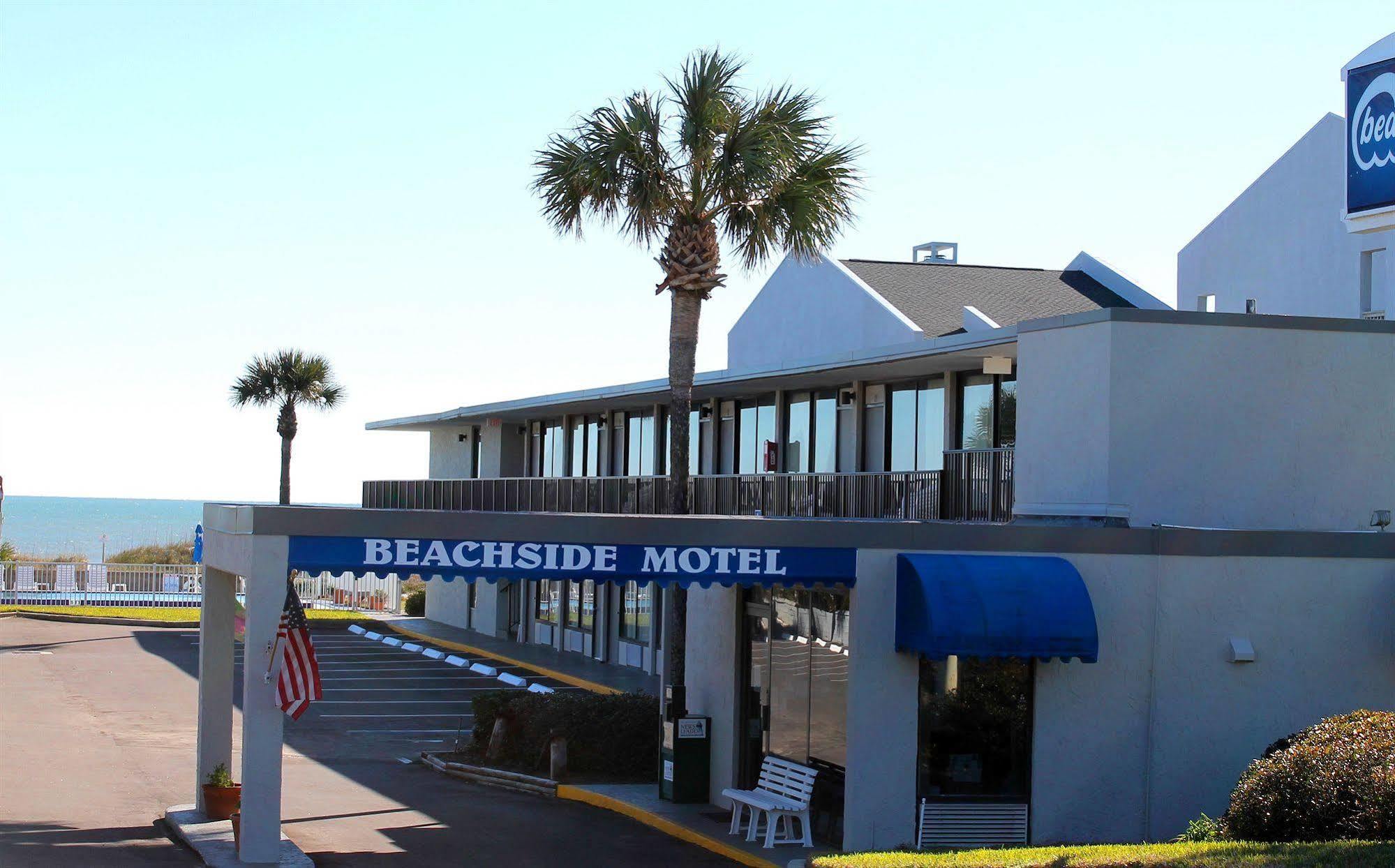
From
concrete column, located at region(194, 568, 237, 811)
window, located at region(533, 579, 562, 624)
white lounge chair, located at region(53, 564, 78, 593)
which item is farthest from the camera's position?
white lounge chair, located at region(53, 564, 78, 593)

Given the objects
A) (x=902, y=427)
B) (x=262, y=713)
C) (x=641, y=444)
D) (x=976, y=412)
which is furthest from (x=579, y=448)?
(x=262, y=713)

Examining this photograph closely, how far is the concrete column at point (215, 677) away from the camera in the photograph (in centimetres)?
1698

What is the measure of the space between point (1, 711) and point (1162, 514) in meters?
19.0

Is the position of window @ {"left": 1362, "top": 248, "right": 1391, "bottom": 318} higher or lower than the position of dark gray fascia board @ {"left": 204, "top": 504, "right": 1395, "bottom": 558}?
higher

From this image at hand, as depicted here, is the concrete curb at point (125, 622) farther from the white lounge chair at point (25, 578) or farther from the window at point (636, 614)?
the window at point (636, 614)

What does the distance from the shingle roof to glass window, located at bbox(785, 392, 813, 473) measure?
252 centimetres

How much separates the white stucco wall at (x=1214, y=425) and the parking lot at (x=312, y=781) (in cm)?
591

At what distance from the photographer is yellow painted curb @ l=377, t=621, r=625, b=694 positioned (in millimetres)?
29734

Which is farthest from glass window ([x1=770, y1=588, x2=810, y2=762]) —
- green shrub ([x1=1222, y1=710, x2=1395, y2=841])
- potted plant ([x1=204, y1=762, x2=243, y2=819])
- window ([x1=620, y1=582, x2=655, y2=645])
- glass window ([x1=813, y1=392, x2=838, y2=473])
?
window ([x1=620, y1=582, x2=655, y2=645])

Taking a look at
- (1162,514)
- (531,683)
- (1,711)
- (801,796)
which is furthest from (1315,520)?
(1,711)

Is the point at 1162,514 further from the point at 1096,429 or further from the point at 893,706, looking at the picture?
the point at 893,706

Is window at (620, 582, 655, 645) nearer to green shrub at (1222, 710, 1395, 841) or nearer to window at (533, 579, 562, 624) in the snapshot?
window at (533, 579, 562, 624)

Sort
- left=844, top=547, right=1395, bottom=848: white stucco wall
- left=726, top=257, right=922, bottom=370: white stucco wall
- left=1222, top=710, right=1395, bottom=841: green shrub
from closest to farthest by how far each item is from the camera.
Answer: left=1222, top=710, right=1395, bottom=841: green shrub < left=844, top=547, right=1395, bottom=848: white stucco wall < left=726, top=257, right=922, bottom=370: white stucco wall

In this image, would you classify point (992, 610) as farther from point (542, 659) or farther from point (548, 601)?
point (548, 601)
